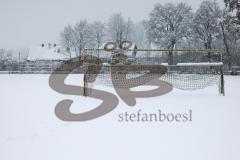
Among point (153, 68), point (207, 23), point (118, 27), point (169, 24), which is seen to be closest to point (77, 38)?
point (118, 27)

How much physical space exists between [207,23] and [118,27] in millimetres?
23182

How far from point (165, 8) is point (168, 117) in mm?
39691

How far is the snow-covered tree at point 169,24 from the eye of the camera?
4169cm

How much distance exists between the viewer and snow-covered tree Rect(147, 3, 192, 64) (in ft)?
137

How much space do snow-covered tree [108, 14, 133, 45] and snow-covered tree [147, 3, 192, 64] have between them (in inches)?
536

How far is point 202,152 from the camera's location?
384cm

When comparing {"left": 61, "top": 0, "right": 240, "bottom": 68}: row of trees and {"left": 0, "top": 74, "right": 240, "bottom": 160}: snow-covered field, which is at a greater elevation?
{"left": 61, "top": 0, "right": 240, "bottom": 68}: row of trees

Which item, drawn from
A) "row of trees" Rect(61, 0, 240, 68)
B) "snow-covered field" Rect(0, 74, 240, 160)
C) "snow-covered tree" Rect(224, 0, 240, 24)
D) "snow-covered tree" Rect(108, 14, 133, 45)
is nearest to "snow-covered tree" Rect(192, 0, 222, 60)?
"row of trees" Rect(61, 0, 240, 68)

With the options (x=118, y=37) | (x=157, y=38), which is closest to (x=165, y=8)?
(x=157, y=38)

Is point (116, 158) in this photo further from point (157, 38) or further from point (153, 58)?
point (157, 38)

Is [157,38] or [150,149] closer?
[150,149]

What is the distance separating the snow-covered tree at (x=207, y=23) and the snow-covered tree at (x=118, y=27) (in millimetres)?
19547

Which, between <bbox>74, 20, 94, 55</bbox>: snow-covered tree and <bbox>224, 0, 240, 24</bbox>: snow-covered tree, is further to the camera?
<bbox>74, 20, 94, 55</bbox>: snow-covered tree

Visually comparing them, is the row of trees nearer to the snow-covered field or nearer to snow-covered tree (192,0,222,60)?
snow-covered tree (192,0,222,60)
